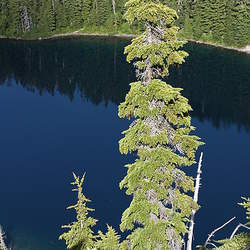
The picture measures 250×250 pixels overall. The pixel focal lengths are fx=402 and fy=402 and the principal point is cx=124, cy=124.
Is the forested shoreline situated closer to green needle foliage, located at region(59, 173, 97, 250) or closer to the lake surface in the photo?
the lake surface

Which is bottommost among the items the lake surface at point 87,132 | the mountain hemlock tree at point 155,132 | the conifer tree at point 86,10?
the lake surface at point 87,132

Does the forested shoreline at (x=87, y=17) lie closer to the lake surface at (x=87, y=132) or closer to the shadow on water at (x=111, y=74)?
the shadow on water at (x=111, y=74)

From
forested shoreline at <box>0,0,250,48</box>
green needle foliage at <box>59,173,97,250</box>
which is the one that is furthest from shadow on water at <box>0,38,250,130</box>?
green needle foliage at <box>59,173,97,250</box>

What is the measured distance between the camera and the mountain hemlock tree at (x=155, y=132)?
1666 cm

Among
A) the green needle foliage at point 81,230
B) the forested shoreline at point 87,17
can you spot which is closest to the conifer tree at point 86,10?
the forested shoreline at point 87,17

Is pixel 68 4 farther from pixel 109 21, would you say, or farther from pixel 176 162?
pixel 176 162

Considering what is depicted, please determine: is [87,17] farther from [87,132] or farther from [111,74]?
[87,132]

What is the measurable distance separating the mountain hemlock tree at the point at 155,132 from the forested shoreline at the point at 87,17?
114545 mm

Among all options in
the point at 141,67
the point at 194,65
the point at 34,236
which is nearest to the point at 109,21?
the point at 194,65

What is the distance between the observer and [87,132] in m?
71.9

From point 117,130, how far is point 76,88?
2803 cm

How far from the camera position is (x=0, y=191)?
183 feet

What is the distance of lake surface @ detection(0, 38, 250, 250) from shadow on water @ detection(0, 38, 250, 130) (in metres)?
0.24

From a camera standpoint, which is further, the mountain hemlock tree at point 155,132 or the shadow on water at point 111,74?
the shadow on water at point 111,74
